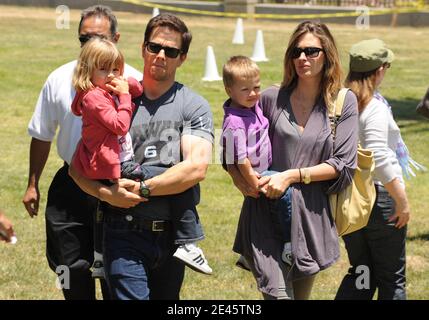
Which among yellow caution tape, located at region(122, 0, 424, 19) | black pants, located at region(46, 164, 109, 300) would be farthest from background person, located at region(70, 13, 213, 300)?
yellow caution tape, located at region(122, 0, 424, 19)

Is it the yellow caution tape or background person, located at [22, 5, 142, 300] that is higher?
background person, located at [22, 5, 142, 300]

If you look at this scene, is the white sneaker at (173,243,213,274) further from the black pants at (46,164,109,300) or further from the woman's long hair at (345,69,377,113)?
the woman's long hair at (345,69,377,113)

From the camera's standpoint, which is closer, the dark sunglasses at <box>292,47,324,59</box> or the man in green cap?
the dark sunglasses at <box>292,47,324,59</box>

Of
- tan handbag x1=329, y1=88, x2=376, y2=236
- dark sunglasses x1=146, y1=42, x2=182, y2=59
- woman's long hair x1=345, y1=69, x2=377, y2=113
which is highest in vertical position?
dark sunglasses x1=146, y1=42, x2=182, y2=59

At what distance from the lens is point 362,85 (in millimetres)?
5785

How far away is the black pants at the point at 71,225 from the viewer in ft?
18.7

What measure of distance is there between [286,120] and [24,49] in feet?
60.3

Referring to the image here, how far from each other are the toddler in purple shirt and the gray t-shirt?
5.6 inches

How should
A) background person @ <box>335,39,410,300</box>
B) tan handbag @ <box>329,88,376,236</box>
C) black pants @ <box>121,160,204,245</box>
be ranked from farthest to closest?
background person @ <box>335,39,410,300</box> < tan handbag @ <box>329,88,376,236</box> < black pants @ <box>121,160,204,245</box>

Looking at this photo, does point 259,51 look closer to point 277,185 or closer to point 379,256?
point 379,256

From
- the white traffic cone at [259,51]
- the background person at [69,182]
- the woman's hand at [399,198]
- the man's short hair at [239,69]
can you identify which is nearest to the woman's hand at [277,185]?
the man's short hair at [239,69]

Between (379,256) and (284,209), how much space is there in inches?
47.3

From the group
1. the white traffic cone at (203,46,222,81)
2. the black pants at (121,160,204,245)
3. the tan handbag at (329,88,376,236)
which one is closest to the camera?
the black pants at (121,160,204,245)

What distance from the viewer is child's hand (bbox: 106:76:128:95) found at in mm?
4832
